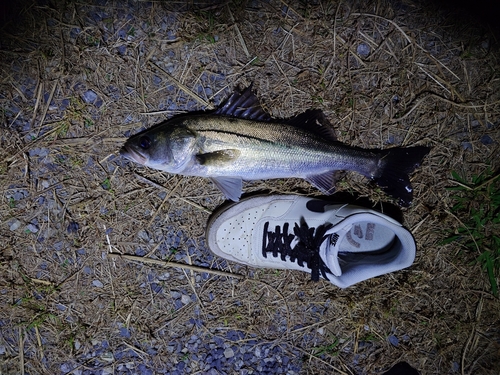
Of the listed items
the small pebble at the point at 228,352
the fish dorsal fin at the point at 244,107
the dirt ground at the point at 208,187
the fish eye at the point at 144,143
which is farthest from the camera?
the small pebble at the point at 228,352

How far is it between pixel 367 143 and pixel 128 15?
2346 millimetres

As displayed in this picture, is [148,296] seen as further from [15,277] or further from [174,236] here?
[15,277]

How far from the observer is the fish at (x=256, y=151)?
2.70 metres

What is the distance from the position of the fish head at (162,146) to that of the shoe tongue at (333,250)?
4.32 feet

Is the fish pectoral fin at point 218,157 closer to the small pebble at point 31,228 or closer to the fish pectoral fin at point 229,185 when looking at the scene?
the fish pectoral fin at point 229,185

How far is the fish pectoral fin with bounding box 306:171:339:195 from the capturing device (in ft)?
9.75

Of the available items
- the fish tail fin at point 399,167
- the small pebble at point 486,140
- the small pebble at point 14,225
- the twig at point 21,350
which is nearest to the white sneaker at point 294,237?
the fish tail fin at point 399,167

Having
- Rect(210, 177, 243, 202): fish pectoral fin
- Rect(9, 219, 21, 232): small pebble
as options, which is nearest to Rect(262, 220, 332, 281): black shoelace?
Rect(210, 177, 243, 202): fish pectoral fin

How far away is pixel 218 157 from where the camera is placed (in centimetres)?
273

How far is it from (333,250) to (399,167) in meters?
0.92

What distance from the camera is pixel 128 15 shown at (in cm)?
296

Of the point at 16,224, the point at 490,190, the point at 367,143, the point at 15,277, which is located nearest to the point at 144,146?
the point at 16,224

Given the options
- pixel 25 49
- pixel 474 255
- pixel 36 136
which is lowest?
pixel 474 255

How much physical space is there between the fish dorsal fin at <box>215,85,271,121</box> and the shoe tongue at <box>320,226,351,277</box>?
1.12 m
